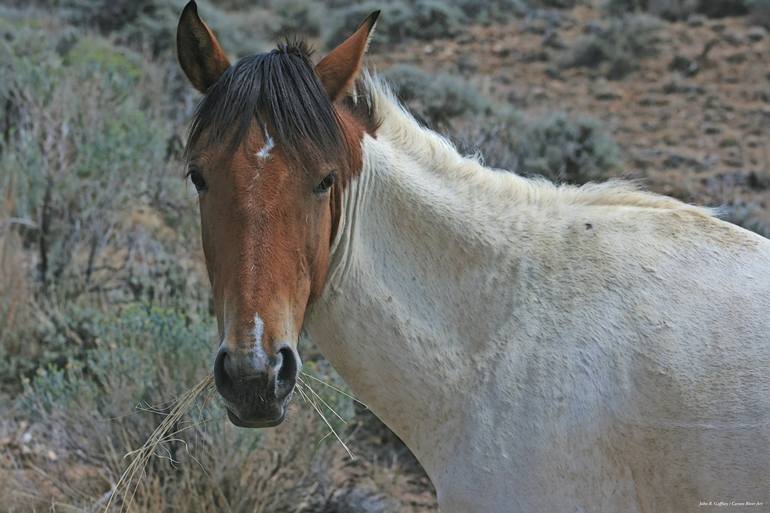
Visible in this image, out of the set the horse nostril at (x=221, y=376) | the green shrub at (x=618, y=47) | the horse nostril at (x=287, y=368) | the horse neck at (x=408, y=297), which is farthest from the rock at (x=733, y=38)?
the horse nostril at (x=221, y=376)

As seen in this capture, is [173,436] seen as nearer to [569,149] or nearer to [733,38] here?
[569,149]

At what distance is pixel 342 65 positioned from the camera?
2301 mm

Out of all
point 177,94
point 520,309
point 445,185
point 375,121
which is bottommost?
point 177,94

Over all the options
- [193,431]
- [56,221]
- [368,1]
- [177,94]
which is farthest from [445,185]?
[368,1]

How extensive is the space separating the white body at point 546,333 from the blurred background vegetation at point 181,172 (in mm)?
416

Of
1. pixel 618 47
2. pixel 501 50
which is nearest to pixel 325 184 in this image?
pixel 618 47

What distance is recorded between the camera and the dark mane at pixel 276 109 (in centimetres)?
214

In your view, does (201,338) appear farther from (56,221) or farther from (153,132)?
(153,132)

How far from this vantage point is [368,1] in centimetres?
1472

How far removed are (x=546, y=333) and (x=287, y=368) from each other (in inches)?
28.6

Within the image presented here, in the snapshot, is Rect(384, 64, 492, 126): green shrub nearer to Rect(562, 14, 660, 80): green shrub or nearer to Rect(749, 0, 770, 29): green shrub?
Rect(562, 14, 660, 80): green shrub

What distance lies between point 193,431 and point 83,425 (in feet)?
1.96

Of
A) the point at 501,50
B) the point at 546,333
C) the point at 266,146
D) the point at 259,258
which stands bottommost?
the point at 501,50

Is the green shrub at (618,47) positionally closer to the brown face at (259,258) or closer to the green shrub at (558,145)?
the green shrub at (558,145)
